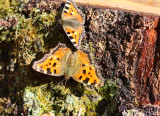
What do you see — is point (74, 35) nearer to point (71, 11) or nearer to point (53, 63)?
point (71, 11)

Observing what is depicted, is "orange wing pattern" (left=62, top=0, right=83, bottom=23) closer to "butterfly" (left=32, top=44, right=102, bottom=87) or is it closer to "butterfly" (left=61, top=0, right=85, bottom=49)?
"butterfly" (left=61, top=0, right=85, bottom=49)

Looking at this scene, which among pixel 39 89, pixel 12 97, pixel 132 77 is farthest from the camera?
pixel 12 97

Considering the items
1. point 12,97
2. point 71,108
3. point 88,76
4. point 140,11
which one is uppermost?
point 140,11

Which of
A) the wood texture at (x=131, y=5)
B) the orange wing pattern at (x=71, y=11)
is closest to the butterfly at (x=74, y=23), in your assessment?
the orange wing pattern at (x=71, y=11)

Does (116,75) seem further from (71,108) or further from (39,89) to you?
(39,89)

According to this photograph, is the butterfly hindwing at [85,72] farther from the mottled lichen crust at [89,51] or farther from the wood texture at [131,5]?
the wood texture at [131,5]

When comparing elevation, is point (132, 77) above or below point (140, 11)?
below

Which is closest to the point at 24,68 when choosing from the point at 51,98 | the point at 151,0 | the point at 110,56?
the point at 51,98
